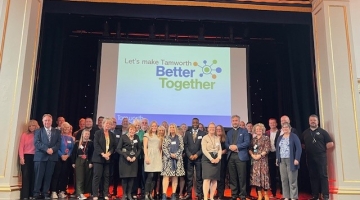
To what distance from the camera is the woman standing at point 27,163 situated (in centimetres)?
540

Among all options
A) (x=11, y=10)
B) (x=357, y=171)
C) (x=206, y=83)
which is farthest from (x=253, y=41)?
(x=11, y=10)

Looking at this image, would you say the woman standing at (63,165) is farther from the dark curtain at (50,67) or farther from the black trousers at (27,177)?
the dark curtain at (50,67)

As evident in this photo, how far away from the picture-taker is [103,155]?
5.38 meters

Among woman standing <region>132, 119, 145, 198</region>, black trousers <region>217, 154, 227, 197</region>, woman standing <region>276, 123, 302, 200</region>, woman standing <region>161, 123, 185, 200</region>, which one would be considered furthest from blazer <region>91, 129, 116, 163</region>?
woman standing <region>276, 123, 302, 200</region>

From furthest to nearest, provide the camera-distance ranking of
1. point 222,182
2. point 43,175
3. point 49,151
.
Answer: point 222,182
point 43,175
point 49,151

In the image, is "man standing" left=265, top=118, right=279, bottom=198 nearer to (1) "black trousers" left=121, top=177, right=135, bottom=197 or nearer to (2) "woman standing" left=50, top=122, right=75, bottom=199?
(1) "black trousers" left=121, top=177, right=135, bottom=197

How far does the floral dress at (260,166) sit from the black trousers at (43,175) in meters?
3.04

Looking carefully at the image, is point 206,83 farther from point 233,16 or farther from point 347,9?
point 347,9

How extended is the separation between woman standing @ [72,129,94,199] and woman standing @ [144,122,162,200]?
37.2 inches

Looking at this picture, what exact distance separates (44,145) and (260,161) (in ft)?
10.6

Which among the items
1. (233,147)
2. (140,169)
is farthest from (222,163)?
(140,169)

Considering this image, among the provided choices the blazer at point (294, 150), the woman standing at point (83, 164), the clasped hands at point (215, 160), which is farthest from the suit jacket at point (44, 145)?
the blazer at point (294, 150)

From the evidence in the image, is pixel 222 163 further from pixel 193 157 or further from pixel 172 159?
pixel 172 159

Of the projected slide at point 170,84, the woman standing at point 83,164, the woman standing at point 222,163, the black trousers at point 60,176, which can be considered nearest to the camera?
the woman standing at point 83,164
